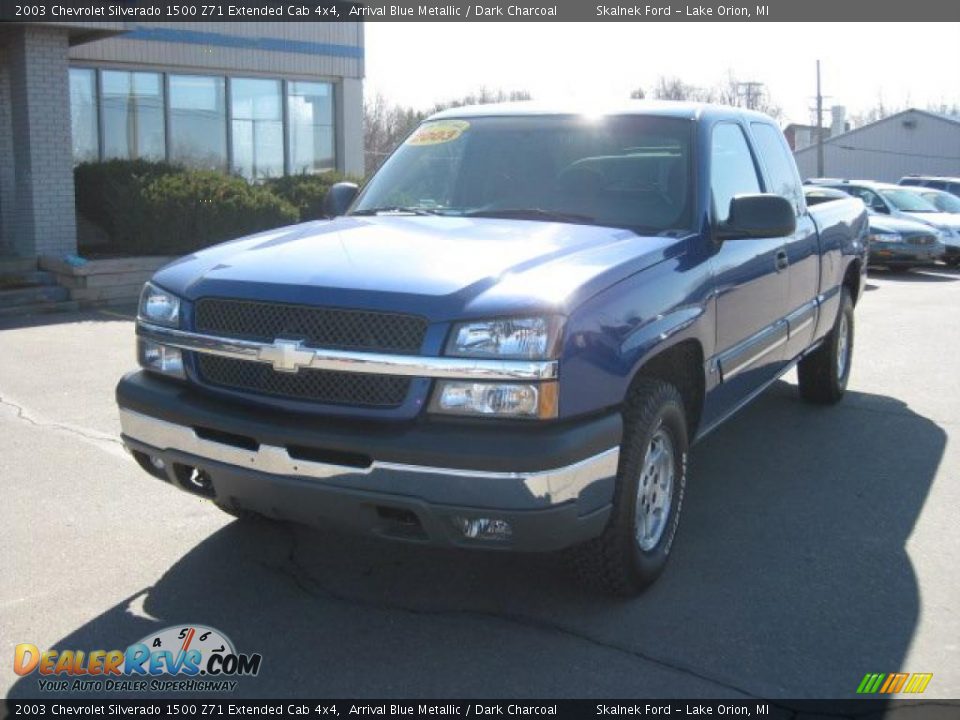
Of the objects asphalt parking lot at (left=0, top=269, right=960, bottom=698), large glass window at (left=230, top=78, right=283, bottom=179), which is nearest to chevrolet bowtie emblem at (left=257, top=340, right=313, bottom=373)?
asphalt parking lot at (left=0, top=269, right=960, bottom=698)

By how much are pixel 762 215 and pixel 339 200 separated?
2.24 metres

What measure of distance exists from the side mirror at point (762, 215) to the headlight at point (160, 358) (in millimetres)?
2422

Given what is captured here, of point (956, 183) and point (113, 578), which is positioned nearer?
point (113, 578)

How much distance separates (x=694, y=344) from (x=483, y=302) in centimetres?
133

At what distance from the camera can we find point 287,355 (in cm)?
374

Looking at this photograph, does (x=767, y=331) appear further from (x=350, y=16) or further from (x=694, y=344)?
(x=350, y=16)

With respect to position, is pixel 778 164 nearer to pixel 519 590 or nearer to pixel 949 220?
pixel 519 590

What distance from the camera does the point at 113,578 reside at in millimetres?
4379

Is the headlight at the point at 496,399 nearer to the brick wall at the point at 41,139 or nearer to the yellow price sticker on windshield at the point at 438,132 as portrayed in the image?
the yellow price sticker on windshield at the point at 438,132

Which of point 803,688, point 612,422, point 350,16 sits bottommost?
point 803,688

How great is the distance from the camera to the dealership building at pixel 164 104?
1342cm

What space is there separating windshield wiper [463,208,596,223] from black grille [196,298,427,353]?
1.39 metres

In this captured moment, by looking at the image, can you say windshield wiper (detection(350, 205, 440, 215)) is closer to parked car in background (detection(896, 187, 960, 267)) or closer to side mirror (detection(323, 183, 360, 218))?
side mirror (detection(323, 183, 360, 218))

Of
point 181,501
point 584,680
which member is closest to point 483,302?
point 584,680
